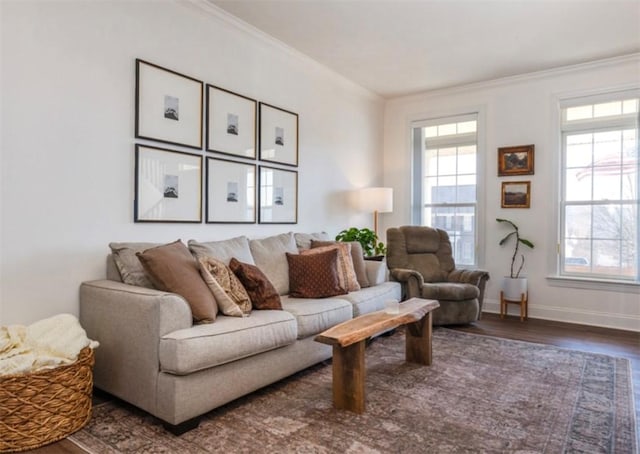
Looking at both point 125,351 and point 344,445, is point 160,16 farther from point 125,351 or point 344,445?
point 344,445

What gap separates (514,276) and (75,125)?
4.57 m

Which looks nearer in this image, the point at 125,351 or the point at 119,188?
the point at 125,351

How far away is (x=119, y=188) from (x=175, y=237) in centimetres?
54

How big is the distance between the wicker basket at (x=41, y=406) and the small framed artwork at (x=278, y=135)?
2.36 m

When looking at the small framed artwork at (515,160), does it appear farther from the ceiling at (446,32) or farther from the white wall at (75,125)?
the white wall at (75,125)

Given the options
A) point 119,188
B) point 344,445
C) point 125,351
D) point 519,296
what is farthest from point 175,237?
point 519,296

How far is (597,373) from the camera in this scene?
2824mm

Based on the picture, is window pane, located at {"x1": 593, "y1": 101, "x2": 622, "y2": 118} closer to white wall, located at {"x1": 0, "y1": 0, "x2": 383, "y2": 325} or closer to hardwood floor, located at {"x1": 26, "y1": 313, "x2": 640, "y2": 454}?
hardwood floor, located at {"x1": 26, "y1": 313, "x2": 640, "y2": 454}

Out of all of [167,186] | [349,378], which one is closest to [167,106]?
[167,186]

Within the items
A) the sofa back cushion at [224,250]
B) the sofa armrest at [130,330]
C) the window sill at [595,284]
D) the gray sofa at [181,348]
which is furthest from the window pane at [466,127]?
the sofa armrest at [130,330]

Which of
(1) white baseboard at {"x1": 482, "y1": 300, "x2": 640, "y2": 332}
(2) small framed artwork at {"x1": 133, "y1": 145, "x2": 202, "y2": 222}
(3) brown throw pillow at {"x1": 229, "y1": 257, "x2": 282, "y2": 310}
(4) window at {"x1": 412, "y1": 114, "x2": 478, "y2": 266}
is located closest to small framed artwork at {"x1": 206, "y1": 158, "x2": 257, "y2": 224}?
(2) small framed artwork at {"x1": 133, "y1": 145, "x2": 202, "y2": 222}

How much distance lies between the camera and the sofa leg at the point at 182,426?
6.39ft

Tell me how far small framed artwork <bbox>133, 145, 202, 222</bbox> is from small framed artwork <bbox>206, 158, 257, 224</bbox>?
11cm

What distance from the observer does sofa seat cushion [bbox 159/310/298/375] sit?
6.27 feet
